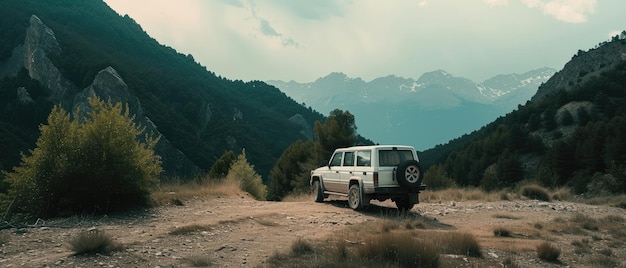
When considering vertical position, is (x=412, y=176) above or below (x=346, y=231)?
above

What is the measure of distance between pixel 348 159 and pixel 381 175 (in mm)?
2152

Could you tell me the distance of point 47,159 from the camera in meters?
12.6

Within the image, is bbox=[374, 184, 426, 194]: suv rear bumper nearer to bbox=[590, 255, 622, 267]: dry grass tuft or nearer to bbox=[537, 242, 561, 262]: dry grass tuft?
bbox=[537, 242, 561, 262]: dry grass tuft

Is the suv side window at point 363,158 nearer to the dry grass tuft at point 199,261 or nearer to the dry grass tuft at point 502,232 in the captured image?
the dry grass tuft at point 502,232

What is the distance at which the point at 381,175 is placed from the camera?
14.8 m

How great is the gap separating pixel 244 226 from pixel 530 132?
95056 mm

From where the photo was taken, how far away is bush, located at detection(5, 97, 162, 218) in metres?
12.5

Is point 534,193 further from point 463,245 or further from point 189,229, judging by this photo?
point 189,229

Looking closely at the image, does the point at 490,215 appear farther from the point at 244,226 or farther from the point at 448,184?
the point at 448,184

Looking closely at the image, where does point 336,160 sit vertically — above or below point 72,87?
below

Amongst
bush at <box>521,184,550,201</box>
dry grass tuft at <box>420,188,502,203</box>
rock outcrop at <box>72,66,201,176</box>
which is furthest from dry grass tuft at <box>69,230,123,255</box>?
rock outcrop at <box>72,66,201,176</box>

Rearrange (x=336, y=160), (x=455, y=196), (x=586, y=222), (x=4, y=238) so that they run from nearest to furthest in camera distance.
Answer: (x=4, y=238)
(x=586, y=222)
(x=336, y=160)
(x=455, y=196)

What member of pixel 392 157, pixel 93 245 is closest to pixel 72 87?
pixel 392 157

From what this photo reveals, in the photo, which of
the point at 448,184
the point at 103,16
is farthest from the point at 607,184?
the point at 103,16
